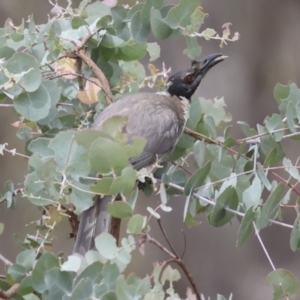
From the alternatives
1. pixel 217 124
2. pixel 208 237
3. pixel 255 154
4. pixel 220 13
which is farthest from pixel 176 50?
pixel 255 154

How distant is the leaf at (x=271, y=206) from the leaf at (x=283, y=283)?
115mm

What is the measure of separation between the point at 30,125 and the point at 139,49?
0.29 meters

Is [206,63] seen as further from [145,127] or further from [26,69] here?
[26,69]

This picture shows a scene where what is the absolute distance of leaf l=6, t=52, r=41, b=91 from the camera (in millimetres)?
1188

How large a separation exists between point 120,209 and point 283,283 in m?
0.28

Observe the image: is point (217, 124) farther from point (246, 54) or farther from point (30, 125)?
point (246, 54)

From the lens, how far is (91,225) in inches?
51.5

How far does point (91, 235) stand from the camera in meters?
1.27

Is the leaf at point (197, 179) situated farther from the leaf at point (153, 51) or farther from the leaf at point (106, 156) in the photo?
the leaf at point (153, 51)

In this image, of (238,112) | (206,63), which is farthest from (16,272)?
(238,112)

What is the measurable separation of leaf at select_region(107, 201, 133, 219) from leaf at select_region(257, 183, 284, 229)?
0.27m

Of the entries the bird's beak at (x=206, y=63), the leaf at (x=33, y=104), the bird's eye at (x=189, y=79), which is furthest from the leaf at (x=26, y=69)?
the bird's eye at (x=189, y=79)

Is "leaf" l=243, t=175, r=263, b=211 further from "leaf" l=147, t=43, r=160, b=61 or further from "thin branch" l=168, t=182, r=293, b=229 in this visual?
"leaf" l=147, t=43, r=160, b=61

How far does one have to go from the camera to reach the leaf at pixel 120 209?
2.89 feet
